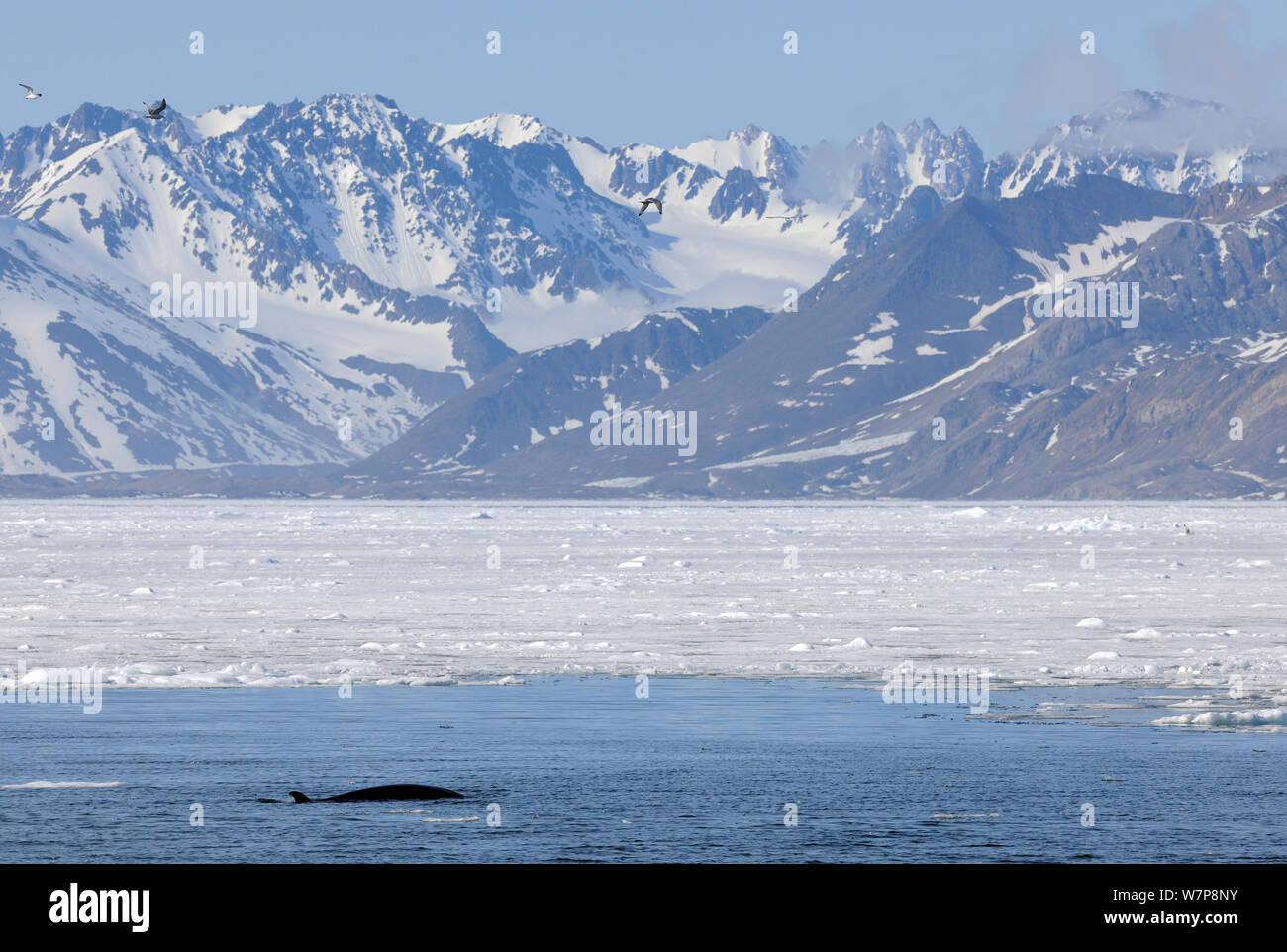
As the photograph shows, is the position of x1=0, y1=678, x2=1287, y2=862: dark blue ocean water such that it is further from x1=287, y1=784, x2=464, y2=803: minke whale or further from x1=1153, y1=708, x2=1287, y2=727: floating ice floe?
x1=1153, y1=708, x2=1287, y2=727: floating ice floe

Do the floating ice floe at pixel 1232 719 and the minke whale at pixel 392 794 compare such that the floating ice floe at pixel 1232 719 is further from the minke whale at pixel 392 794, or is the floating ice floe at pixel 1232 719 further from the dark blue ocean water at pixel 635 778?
the minke whale at pixel 392 794

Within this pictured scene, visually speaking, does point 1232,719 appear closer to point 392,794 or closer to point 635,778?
point 635,778

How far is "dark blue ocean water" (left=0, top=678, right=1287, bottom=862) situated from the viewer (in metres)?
26.7

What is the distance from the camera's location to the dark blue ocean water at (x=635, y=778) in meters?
26.7

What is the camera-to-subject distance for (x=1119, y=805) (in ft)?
97.3

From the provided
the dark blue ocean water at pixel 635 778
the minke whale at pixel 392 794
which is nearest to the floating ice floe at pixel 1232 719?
the dark blue ocean water at pixel 635 778

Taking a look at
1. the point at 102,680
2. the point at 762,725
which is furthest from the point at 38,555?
the point at 762,725

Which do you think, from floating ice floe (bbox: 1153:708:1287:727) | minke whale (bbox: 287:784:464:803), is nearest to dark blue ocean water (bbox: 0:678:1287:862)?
minke whale (bbox: 287:784:464:803)

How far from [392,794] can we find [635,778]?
437 cm

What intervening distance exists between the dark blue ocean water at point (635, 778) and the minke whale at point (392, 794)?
58 cm

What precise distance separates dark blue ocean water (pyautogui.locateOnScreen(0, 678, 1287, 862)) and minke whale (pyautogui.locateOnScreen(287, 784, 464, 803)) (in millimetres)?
580

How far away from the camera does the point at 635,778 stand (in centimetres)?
3281

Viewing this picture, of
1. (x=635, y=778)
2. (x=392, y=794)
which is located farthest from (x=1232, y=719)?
(x=392, y=794)
